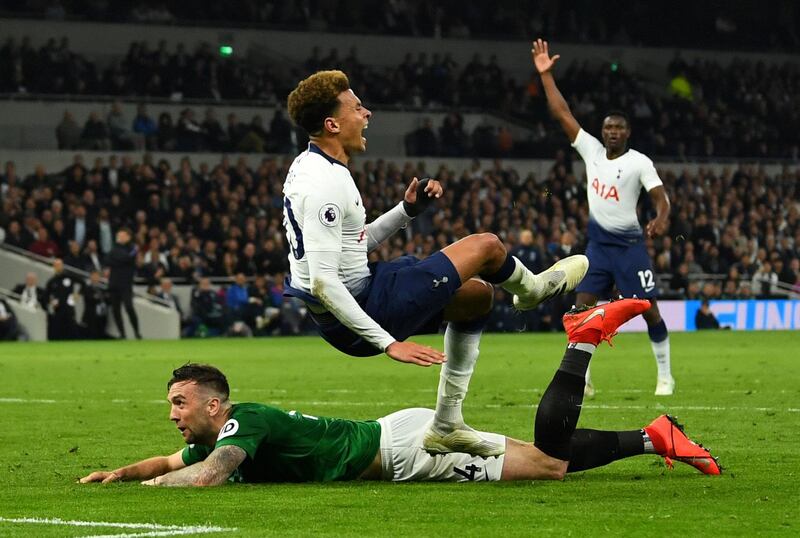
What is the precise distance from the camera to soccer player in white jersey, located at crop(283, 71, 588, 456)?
8008 mm

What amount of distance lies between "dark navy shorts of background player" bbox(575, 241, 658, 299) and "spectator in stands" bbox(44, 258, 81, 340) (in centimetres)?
1558

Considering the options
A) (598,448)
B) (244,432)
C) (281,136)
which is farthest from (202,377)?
(281,136)

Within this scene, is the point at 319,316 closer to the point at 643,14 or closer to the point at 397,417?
the point at 397,417

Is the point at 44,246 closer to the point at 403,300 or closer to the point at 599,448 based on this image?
the point at 403,300

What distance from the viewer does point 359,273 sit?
27.6ft

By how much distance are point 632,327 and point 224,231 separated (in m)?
9.42

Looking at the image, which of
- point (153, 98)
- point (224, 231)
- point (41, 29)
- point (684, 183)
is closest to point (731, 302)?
point (684, 183)

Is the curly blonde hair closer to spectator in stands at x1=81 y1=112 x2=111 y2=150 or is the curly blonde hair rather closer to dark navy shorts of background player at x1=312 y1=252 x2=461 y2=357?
dark navy shorts of background player at x1=312 y1=252 x2=461 y2=357

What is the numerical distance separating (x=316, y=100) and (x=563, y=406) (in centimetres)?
228

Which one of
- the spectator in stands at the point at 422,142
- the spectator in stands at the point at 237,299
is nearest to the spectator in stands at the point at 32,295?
the spectator in stands at the point at 237,299

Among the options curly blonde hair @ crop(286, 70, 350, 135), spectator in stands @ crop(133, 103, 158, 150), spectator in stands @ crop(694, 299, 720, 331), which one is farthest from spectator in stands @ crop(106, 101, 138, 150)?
curly blonde hair @ crop(286, 70, 350, 135)

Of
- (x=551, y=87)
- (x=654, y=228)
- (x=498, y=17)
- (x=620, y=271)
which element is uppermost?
(x=498, y=17)

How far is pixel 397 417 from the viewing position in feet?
27.0

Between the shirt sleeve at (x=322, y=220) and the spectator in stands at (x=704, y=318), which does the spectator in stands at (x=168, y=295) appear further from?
the shirt sleeve at (x=322, y=220)
